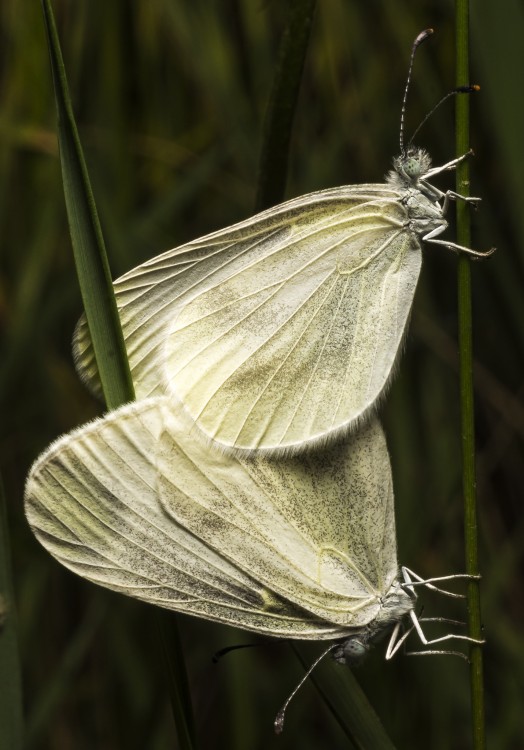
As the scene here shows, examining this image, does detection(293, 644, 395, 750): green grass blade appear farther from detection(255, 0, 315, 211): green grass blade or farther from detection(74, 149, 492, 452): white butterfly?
detection(255, 0, 315, 211): green grass blade

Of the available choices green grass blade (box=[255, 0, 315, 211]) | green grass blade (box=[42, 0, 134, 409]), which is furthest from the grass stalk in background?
green grass blade (box=[255, 0, 315, 211])

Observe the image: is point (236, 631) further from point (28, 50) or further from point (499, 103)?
point (28, 50)

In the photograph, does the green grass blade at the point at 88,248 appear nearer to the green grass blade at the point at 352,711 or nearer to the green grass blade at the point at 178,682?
the green grass blade at the point at 178,682

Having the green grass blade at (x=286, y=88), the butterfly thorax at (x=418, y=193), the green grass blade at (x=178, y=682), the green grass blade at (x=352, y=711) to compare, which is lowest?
the green grass blade at (x=352, y=711)

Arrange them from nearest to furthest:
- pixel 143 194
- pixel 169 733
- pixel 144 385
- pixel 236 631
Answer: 1. pixel 144 385
2. pixel 236 631
3. pixel 169 733
4. pixel 143 194

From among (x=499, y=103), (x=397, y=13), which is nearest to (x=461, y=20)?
(x=499, y=103)

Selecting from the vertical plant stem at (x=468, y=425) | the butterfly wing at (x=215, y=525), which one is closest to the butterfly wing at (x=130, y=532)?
the butterfly wing at (x=215, y=525)
